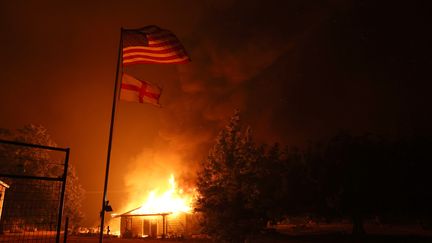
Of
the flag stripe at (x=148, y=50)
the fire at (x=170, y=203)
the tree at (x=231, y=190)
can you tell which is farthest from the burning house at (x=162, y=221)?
the flag stripe at (x=148, y=50)

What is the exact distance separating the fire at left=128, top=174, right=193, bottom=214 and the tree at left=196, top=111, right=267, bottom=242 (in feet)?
49.7

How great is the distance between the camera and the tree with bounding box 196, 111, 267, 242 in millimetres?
21359

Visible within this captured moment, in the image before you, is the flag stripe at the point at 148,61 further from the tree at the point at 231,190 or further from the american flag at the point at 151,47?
the tree at the point at 231,190

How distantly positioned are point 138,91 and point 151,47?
173 cm

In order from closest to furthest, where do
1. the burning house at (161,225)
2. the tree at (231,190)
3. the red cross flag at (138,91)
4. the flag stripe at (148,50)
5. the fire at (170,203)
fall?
the red cross flag at (138,91), the flag stripe at (148,50), the tree at (231,190), the burning house at (161,225), the fire at (170,203)

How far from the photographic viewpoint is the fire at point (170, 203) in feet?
128

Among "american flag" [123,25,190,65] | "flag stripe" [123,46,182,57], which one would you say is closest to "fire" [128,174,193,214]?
"american flag" [123,25,190,65]

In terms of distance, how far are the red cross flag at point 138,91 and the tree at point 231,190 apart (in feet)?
33.8

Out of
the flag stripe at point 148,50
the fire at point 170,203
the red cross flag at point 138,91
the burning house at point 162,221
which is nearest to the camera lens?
the red cross flag at point 138,91

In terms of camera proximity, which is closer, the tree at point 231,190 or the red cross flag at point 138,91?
the red cross flag at point 138,91

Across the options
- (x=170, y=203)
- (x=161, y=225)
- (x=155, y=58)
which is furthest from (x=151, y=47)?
(x=170, y=203)

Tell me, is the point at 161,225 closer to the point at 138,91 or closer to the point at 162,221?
the point at 162,221

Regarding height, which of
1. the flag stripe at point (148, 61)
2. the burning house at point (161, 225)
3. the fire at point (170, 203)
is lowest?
the burning house at point (161, 225)

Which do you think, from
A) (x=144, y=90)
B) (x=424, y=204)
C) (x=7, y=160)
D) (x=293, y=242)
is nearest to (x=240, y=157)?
(x=293, y=242)
